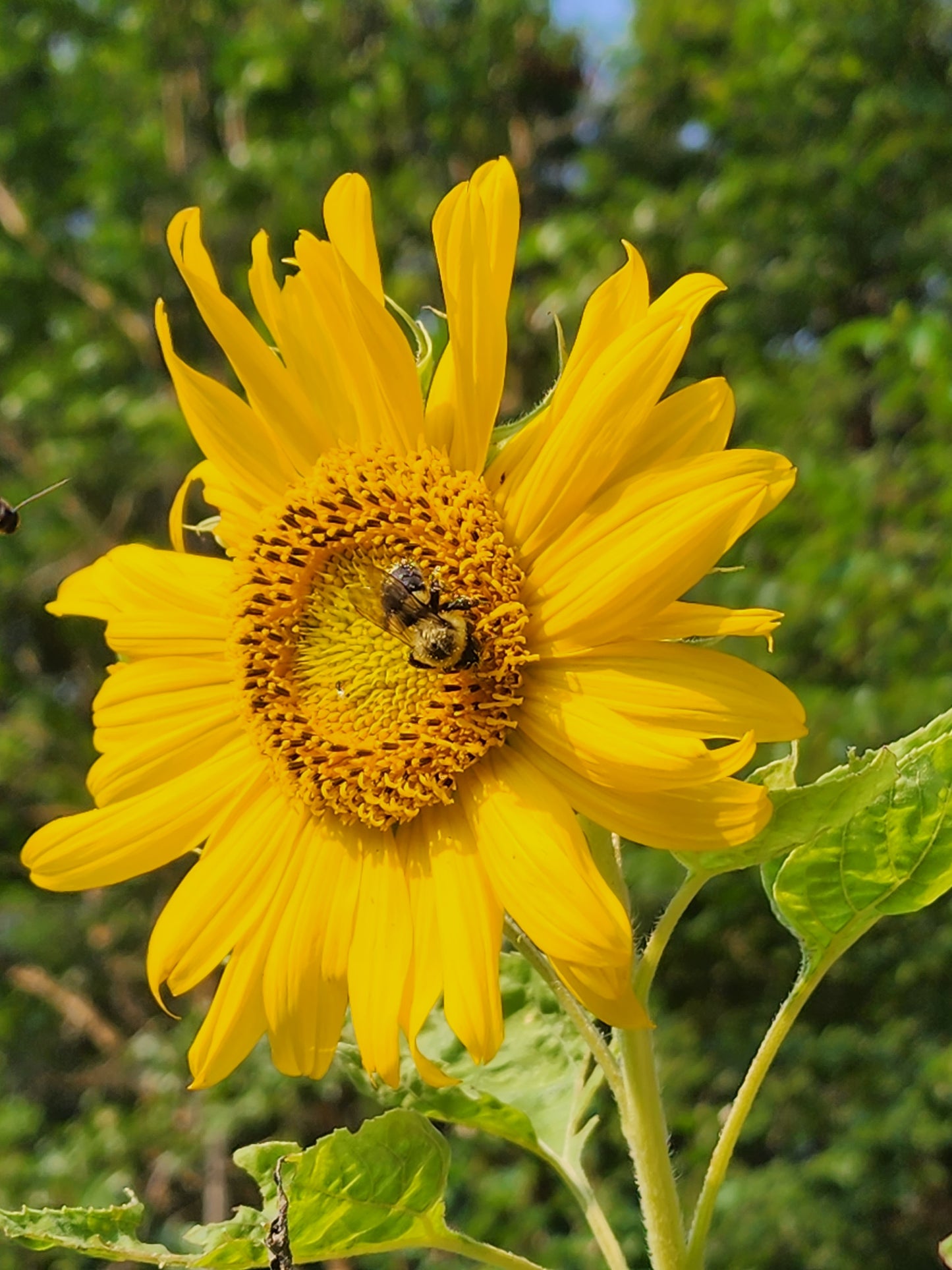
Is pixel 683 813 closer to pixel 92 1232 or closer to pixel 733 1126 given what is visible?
pixel 733 1126

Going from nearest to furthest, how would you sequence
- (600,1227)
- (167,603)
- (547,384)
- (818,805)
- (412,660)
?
(818,805) < (600,1227) < (412,660) < (167,603) < (547,384)

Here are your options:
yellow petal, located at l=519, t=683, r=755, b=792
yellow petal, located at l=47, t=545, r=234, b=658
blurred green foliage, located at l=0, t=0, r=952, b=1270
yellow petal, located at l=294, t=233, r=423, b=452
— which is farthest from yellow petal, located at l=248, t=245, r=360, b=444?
blurred green foliage, located at l=0, t=0, r=952, b=1270

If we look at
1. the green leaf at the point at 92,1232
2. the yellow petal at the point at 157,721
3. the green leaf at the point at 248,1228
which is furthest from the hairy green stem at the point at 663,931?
the yellow petal at the point at 157,721

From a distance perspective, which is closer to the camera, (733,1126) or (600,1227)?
(733,1126)

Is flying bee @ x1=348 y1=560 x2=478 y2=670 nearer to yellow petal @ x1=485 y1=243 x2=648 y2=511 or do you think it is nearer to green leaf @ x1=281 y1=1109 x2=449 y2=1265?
yellow petal @ x1=485 y1=243 x2=648 y2=511

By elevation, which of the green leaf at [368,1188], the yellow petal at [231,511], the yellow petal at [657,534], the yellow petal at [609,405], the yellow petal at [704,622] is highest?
the yellow petal at [231,511]

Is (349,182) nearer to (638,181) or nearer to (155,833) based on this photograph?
(155,833)

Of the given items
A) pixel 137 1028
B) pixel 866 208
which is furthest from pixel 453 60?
pixel 137 1028

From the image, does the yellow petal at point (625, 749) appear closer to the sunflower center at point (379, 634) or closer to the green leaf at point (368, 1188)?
the sunflower center at point (379, 634)

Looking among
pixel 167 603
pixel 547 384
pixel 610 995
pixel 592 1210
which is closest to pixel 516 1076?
pixel 592 1210
